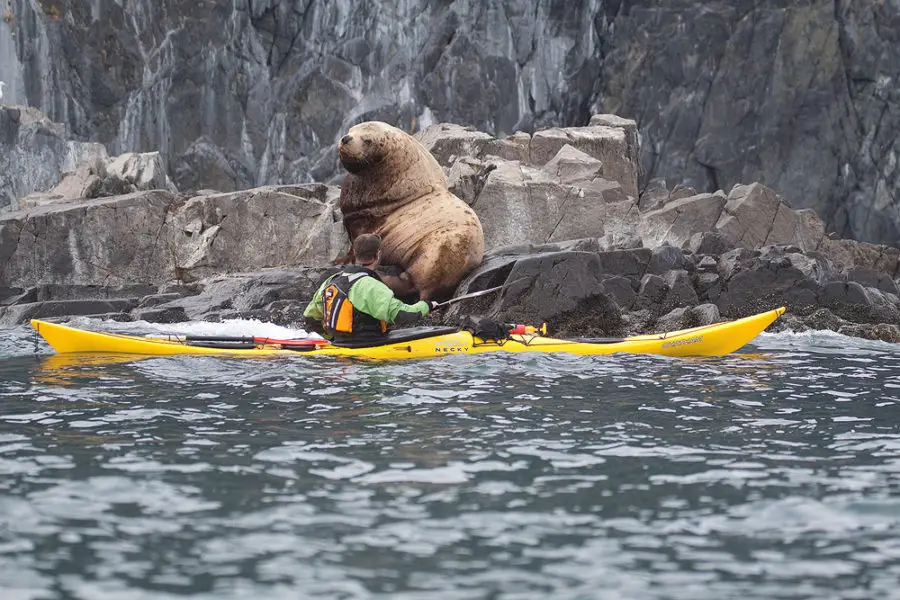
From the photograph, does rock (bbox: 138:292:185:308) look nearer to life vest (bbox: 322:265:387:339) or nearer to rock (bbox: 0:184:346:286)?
rock (bbox: 0:184:346:286)

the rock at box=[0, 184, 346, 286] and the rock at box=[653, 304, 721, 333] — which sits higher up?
the rock at box=[0, 184, 346, 286]

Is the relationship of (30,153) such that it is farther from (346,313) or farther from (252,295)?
(346,313)

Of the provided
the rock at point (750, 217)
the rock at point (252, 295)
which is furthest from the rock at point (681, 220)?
the rock at point (252, 295)

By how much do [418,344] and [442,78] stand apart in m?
27.9

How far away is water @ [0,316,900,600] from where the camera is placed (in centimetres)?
316

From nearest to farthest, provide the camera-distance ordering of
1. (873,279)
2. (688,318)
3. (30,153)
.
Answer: (688,318)
(873,279)
(30,153)

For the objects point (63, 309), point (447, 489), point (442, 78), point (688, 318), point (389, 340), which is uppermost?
point (442, 78)

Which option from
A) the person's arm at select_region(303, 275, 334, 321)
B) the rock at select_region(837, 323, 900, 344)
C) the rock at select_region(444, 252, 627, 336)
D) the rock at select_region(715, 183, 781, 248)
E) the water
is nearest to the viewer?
the water

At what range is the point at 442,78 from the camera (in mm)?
34906

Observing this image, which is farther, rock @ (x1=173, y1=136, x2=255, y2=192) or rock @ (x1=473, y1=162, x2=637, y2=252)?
rock @ (x1=173, y1=136, x2=255, y2=192)

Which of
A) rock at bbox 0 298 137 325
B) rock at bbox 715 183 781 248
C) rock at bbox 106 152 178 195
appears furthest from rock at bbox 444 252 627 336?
rock at bbox 106 152 178 195

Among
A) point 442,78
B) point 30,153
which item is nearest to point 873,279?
point 442,78

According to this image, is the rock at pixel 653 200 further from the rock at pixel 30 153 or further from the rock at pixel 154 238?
the rock at pixel 30 153

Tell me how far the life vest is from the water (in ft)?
4.02
